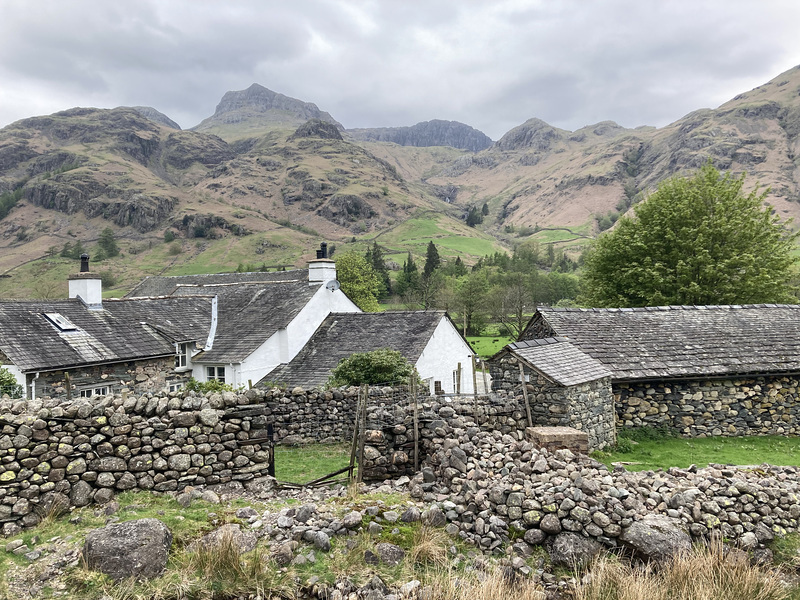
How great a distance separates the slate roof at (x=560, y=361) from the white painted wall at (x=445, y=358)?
774 cm

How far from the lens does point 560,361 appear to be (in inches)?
535

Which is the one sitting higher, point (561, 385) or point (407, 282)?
point (407, 282)

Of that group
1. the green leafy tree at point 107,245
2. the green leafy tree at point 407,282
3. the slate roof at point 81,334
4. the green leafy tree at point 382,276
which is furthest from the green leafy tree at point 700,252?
the green leafy tree at point 107,245

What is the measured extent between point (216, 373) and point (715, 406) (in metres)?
19.7

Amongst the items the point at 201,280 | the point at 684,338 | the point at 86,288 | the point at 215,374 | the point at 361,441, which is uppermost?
the point at 201,280

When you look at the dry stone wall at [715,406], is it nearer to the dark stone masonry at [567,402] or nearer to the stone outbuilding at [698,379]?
the stone outbuilding at [698,379]

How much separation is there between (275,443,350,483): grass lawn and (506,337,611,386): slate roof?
5.57m

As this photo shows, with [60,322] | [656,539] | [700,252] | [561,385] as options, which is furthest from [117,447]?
[700,252]

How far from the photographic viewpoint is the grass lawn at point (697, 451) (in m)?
12.0

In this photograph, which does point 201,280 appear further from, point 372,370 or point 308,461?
point 308,461

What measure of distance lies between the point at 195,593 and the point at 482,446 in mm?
5346

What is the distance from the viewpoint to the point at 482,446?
9352mm

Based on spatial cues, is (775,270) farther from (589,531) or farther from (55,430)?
(55,430)

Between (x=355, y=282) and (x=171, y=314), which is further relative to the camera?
(x=355, y=282)
